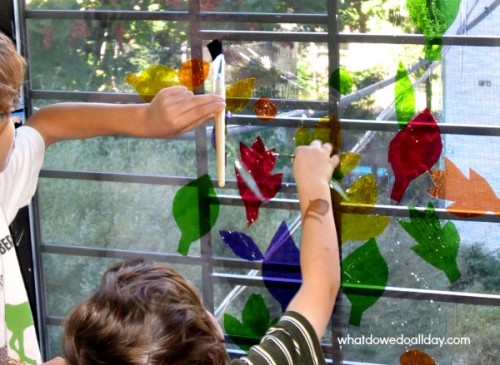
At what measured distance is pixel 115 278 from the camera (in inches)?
36.4

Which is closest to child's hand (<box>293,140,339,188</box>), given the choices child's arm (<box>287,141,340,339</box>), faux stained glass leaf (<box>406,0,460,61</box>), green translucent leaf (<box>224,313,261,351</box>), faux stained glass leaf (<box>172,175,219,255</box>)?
child's arm (<box>287,141,340,339</box>)

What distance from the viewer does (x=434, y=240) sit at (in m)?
1.52

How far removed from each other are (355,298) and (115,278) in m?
0.77

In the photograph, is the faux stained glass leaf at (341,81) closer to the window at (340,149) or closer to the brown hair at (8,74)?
the window at (340,149)

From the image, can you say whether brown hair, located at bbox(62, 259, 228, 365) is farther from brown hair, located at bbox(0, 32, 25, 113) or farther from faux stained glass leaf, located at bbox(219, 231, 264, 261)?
faux stained glass leaf, located at bbox(219, 231, 264, 261)

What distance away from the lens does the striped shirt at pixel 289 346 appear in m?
0.96

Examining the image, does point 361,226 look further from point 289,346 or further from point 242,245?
point 289,346

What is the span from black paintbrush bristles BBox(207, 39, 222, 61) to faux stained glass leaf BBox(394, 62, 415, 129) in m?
0.36

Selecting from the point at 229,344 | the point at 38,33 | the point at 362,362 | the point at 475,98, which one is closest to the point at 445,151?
the point at 475,98

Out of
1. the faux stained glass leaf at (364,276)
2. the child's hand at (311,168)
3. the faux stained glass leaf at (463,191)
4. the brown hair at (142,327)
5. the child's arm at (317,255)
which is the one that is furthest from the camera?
the faux stained glass leaf at (364,276)

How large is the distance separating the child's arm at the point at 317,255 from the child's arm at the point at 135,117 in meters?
0.25

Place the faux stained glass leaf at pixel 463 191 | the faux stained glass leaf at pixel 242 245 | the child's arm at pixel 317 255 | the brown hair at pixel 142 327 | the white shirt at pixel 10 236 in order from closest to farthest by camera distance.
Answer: the brown hair at pixel 142 327 < the child's arm at pixel 317 255 < the white shirt at pixel 10 236 < the faux stained glass leaf at pixel 463 191 < the faux stained glass leaf at pixel 242 245

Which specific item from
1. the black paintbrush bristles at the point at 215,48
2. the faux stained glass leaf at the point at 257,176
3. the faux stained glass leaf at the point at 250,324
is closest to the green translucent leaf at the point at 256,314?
the faux stained glass leaf at the point at 250,324

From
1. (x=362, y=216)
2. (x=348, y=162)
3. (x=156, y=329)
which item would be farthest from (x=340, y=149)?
(x=156, y=329)
